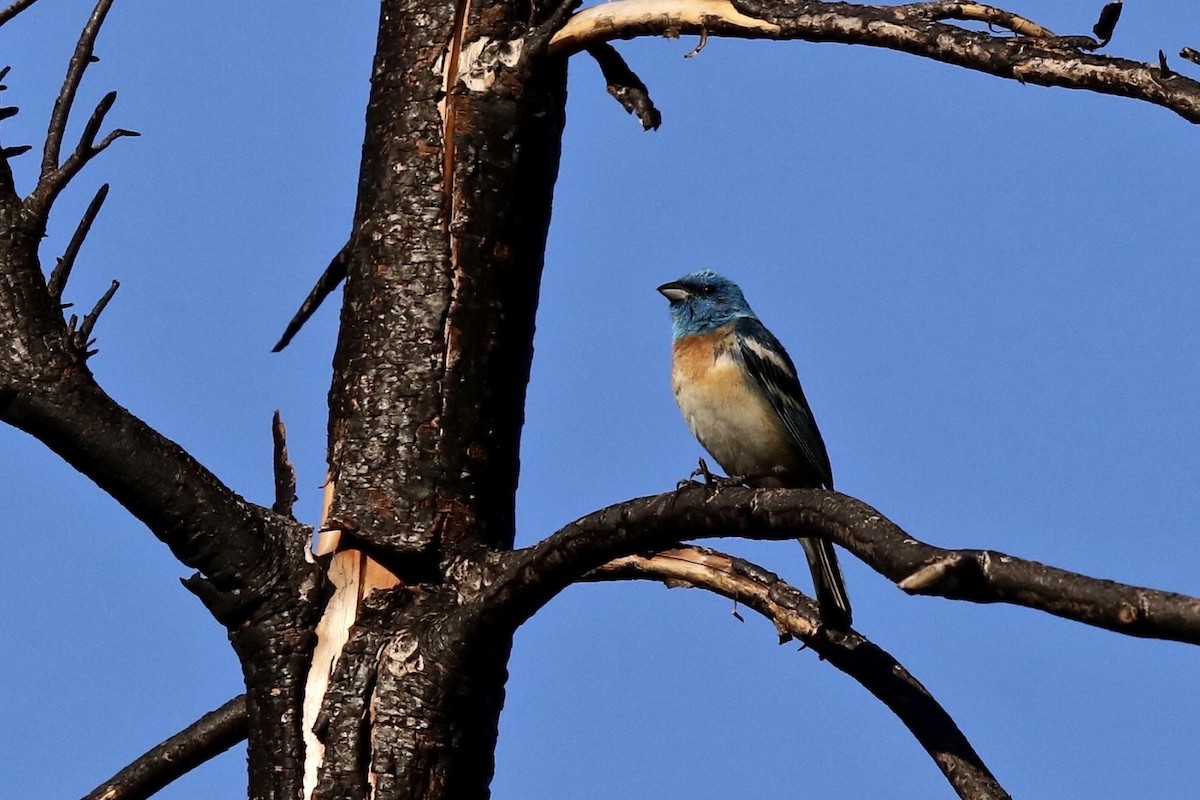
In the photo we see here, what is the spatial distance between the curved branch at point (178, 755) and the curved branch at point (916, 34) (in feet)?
7.10

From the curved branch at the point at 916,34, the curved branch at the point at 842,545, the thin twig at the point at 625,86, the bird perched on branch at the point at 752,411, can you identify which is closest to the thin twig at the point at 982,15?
the curved branch at the point at 916,34

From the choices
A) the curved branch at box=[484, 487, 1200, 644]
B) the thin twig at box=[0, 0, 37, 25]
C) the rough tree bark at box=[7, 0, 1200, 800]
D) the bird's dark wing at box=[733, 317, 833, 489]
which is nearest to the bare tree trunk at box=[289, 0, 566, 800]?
the rough tree bark at box=[7, 0, 1200, 800]

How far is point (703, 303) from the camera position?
24.3ft

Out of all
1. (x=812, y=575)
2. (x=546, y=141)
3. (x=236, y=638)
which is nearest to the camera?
(x=236, y=638)

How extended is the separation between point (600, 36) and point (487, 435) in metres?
1.18

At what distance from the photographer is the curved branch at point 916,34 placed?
3506mm

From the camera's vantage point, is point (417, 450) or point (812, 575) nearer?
point (417, 450)

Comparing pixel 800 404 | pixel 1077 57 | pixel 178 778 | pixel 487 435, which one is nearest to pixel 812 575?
pixel 800 404

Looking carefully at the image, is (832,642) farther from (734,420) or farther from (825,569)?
(734,420)

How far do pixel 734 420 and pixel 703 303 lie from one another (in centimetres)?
85

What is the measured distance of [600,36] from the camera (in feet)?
15.6

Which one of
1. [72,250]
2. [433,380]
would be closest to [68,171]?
[72,250]

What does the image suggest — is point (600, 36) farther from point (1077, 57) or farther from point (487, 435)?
point (1077, 57)

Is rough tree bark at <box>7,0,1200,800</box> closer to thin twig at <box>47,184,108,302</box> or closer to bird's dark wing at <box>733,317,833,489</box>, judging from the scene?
thin twig at <box>47,184,108,302</box>
